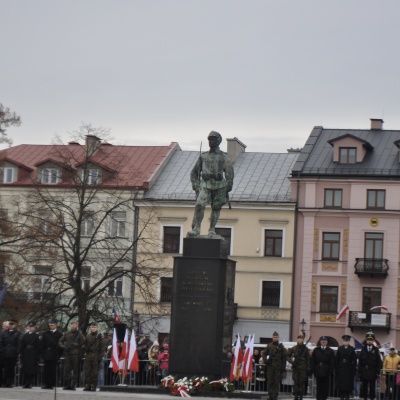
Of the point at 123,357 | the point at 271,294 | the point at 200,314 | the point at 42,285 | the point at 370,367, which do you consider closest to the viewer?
the point at 200,314

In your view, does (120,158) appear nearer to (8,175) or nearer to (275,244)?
(8,175)

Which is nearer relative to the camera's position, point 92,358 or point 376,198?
point 92,358

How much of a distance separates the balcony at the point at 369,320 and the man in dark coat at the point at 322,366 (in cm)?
3038

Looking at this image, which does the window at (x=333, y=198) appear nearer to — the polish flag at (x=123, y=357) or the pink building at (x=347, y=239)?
the pink building at (x=347, y=239)

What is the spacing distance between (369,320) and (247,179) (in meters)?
9.87

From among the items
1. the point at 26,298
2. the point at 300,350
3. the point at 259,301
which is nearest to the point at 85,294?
the point at 26,298

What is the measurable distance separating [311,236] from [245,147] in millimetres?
9310

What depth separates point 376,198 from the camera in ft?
204

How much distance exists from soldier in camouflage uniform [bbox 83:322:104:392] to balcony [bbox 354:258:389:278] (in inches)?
1249

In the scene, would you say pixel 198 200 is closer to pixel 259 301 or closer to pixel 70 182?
pixel 70 182

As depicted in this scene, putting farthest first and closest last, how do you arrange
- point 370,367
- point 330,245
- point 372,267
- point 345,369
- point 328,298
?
point 330,245, point 328,298, point 372,267, point 370,367, point 345,369

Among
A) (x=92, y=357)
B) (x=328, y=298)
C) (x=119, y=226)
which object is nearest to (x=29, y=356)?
(x=92, y=357)

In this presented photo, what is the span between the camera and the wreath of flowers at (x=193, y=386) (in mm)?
26859

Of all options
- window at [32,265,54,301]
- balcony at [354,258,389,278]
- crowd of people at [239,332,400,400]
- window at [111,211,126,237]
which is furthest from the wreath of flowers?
window at [111,211,126,237]
